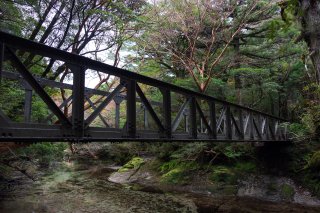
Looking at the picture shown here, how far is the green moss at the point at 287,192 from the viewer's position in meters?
13.3

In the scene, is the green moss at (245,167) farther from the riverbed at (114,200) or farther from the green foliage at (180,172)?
the riverbed at (114,200)

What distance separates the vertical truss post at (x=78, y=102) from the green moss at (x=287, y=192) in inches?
457

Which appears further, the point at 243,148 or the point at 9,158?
the point at 243,148

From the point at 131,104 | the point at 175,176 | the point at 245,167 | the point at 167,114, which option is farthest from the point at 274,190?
the point at 131,104

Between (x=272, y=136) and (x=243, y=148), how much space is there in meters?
1.94

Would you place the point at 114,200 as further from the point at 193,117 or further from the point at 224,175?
the point at 193,117

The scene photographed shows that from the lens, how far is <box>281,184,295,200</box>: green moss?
1333 cm

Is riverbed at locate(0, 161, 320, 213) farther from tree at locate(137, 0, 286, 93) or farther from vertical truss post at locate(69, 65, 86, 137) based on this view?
vertical truss post at locate(69, 65, 86, 137)

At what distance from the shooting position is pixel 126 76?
6145 millimetres

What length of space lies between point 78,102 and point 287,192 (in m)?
12.1

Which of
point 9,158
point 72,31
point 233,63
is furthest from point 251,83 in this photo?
point 9,158

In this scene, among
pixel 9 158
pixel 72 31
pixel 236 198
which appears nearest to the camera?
pixel 9 158

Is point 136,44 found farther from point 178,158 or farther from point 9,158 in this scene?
point 9,158

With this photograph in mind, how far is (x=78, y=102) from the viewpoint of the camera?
4.92 m
